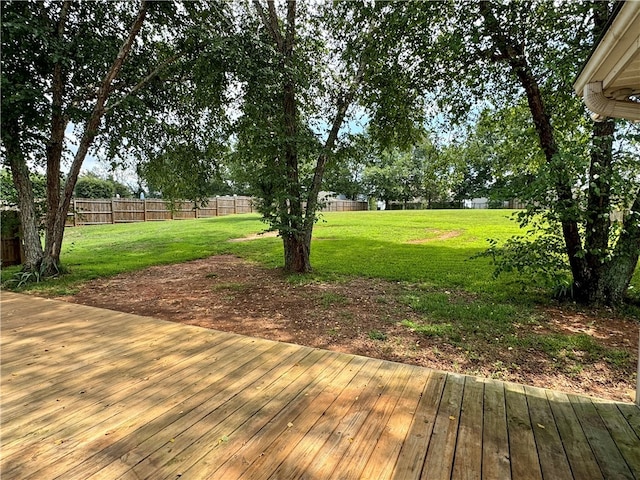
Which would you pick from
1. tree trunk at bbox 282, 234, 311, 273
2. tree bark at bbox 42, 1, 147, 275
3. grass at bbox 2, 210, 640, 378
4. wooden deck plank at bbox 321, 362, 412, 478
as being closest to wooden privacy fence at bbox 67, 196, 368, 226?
grass at bbox 2, 210, 640, 378

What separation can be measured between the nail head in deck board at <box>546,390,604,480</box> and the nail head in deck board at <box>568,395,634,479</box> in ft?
0.08

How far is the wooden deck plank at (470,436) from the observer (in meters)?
1.40

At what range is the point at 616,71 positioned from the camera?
1.62 meters

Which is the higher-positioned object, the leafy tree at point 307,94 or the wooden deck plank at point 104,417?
the leafy tree at point 307,94

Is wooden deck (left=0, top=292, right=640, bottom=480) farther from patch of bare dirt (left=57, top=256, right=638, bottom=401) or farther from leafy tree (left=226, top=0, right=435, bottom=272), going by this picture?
leafy tree (left=226, top=0, right=435, bottom=272)

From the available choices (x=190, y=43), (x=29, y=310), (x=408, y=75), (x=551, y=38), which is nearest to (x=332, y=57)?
(x=408, y=75)

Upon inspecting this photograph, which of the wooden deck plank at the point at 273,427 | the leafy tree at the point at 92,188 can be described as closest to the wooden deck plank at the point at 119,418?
the wooden deck plank at the point at 273,427

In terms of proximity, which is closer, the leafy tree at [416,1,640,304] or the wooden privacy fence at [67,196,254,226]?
the leafy tree at [416,1,640,304]

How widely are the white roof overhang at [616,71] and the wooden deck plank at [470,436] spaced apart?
5.82 ft

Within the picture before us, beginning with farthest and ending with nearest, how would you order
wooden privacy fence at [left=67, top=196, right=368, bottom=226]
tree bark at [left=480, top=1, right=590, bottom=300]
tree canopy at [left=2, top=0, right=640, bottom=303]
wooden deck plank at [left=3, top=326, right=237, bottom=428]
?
wooden privacy fence at [left=67, top=196, right=368, bottom=226]
tree bark at [left=480, top=1, right=590, bottom=300]
tree canopy at [left=2, top=0, right=640, bottom=303]
wooden deck plank at [left=3, top=326, right=237, bottom=428]

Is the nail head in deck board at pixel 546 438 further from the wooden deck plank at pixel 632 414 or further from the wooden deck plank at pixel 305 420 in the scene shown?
the wooden deck plank at pixel 305 420

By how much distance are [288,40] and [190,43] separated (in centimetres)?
153

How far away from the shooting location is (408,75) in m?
5.17

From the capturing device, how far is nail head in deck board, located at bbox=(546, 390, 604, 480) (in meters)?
1.42
